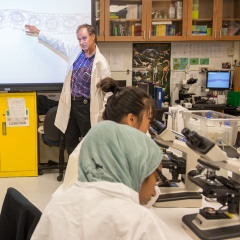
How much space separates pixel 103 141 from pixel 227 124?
148 centimetres

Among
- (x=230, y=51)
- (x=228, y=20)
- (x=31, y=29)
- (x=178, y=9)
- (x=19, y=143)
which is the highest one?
(x=178, y=9)

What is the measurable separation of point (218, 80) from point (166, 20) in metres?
1.06

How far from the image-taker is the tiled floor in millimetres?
3456

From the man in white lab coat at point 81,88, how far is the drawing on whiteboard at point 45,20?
28cm

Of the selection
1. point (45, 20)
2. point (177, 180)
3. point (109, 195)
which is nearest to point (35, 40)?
point (45, 20)

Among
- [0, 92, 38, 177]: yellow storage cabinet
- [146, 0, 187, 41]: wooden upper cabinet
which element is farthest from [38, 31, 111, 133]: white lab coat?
[146, 0, 187, 41]: wooden upper cabinet

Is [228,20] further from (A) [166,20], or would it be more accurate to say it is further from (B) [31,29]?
(B) [31,29]

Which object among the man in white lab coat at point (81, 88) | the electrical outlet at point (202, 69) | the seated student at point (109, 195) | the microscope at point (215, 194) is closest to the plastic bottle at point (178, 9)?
the electrical outlet at point (202, 69)

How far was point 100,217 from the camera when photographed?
0.92 metres

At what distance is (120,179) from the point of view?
98cm

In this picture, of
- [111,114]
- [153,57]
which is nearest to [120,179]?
[111,114]

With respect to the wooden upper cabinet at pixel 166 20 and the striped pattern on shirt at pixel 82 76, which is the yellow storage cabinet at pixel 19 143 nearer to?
the striped pattern on shirt at pixel 82 76

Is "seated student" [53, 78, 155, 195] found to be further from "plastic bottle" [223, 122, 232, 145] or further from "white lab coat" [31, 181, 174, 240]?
"white lab coat" [31, 181, 174, 240]

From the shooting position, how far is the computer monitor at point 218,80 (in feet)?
15.8
